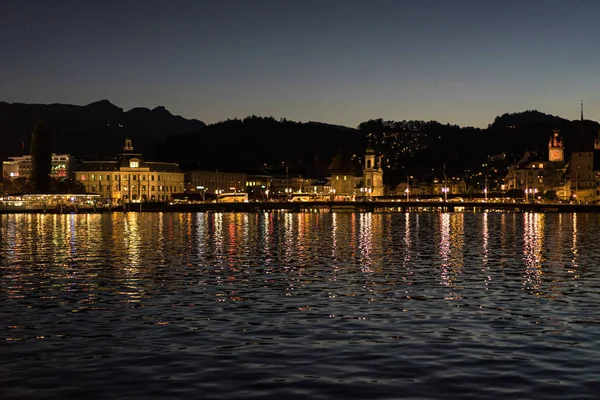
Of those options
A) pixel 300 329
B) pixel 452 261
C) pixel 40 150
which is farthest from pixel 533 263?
pixel 40 150

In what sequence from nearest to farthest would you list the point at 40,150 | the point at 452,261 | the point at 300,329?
the point at 300,329, the point at 452,261, the point at 40,150

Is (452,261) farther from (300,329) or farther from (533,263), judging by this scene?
(300,329)

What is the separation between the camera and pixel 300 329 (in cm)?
2602

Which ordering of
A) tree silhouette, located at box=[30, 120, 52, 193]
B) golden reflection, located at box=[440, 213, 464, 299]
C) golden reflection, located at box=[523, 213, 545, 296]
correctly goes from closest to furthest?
golden reflection, located at box=[523, 213, 545, 296] < golden reflection, located at box=[440, 213, 464, 299] < tree silhouette, located at box=[30, 120, 52, 193]

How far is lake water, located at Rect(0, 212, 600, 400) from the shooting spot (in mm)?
18766

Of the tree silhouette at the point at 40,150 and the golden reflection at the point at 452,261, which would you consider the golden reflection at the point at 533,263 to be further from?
the tree silhouette at the point at 40,150

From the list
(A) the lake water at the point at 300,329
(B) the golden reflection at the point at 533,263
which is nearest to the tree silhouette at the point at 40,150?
(B) the golden reflection at the point at 533,263

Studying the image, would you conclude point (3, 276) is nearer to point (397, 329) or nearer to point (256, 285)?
point (256, 285)

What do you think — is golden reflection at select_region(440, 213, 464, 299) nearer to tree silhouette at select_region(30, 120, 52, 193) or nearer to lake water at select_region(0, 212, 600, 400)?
lake water at select_region(0, 212, 600, 400)

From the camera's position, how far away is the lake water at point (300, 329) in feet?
61.6

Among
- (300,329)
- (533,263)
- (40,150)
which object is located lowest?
(533,263)

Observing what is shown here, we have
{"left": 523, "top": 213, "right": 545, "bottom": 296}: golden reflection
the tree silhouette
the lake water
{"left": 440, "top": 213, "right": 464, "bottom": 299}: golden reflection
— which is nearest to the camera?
the lake water

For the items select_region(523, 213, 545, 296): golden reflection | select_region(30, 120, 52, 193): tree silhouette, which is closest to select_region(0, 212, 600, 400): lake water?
select_region(523, 213, 545, 296): golden reflection

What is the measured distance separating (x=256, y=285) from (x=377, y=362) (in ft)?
60.9
